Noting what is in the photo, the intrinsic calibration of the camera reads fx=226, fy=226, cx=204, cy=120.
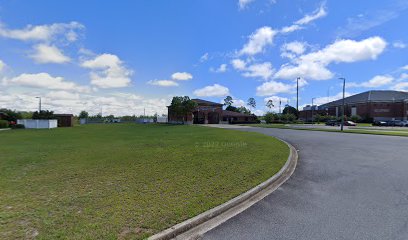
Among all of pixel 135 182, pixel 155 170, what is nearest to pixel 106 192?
pixel 135 182

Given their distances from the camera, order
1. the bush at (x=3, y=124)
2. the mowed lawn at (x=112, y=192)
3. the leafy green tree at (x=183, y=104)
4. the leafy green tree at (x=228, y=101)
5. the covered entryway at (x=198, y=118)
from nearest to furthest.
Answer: the mowed lawn at (x=112, y=192) → the bush at (x=3, y=124) → the leafy green tree at (x=183, y=104) → the covered entryway at (x=198, y=118) → the leafy green tree at (x=228, y=101)

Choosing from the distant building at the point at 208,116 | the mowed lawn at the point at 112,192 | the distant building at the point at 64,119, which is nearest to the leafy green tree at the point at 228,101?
the distant building at the point at 208,116

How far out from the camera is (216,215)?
4.39 metres

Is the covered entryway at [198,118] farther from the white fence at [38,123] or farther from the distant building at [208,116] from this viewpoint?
the white fence at [38,123]

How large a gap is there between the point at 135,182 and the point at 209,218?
105 inches

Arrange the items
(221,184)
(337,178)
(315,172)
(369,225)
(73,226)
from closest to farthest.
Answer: (73,226) < (369,225) < (221,184) < (337,178) < (315,172)

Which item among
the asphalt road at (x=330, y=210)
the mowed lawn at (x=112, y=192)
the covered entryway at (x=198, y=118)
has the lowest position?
the asphalt road at (x=330, y=210)

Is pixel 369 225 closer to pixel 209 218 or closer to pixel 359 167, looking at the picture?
pixel 209 218

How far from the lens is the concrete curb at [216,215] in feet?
11.9

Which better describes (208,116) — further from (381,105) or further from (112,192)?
(112,192)

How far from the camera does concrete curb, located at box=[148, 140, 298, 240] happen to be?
3.62m

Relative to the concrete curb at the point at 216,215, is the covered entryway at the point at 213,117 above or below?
above

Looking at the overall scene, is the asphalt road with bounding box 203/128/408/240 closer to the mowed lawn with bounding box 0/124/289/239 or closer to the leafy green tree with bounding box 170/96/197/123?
the mowed lawn with bounding box 0/124/289/239

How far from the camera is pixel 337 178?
7.20 m
